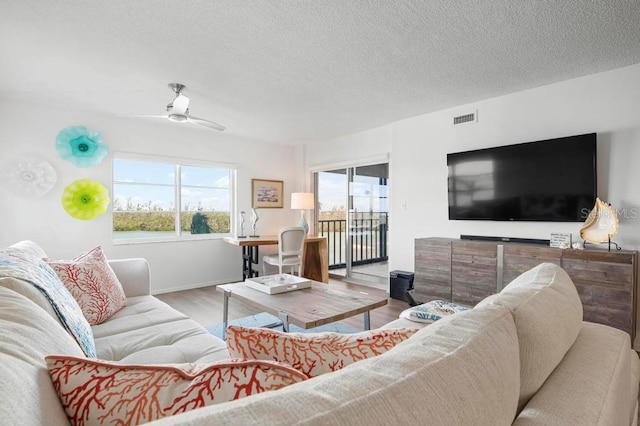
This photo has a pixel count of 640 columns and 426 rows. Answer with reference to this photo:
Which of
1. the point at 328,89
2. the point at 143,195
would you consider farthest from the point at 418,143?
the point at 143,195

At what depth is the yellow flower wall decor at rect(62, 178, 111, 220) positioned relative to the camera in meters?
3.92

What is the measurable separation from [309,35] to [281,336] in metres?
2.20

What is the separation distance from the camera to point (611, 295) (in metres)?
2.51

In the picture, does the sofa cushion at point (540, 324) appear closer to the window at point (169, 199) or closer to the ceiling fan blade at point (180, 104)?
the ceiling fan blade at point (180, 104)

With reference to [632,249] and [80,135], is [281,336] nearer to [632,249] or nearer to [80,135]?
[632,249]

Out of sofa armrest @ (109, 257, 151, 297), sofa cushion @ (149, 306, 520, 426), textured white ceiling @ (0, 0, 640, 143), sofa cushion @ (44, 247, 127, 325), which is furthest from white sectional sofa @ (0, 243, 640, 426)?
textured white ceiling @ (0, 0, 640, 143)

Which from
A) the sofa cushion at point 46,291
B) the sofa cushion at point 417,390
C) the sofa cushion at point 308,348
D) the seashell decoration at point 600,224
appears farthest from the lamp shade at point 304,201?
the sofa cushion at point 417,390

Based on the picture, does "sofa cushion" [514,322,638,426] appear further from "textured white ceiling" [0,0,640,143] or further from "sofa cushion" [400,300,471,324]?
"textured white ceiling" [0,0,640,143]

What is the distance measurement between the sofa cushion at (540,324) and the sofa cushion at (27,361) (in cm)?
93

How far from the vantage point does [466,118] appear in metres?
3.79

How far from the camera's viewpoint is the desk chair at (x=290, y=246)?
4453mm

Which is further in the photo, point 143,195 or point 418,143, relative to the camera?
point 143,195

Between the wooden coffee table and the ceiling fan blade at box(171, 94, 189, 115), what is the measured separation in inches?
69.1

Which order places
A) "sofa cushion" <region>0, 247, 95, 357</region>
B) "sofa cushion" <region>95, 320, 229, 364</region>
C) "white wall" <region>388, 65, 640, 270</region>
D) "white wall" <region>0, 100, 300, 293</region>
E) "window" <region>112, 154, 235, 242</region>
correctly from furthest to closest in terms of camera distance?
"window" <region>112, 154, 235, 242</region> → "white wall" <region>0, 100, 300, 293</region> → "white wall" <region>388, 65, 640, 270</region> → "sofa cushion" <region>95, 320, 229, 364</region> → "sofa cushion" <region>0, 247, 95, 357</region>
